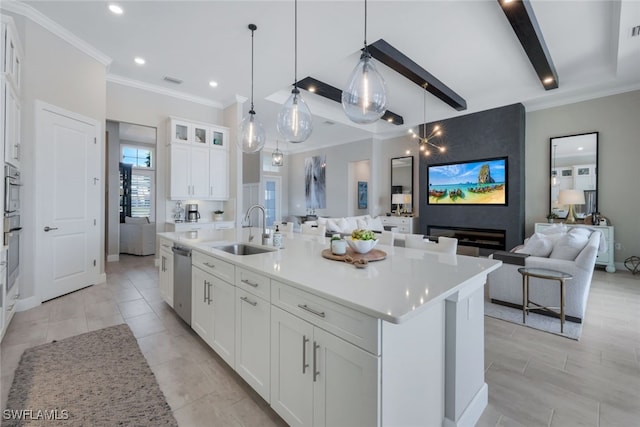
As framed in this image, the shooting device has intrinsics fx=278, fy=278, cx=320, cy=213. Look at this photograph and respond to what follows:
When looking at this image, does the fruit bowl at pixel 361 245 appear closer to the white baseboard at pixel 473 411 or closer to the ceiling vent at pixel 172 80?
the white baseboard at pixel 473 411

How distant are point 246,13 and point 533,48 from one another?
3.78 meters

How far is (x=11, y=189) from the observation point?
2670 millimetres

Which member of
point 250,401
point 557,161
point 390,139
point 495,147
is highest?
point 390,139

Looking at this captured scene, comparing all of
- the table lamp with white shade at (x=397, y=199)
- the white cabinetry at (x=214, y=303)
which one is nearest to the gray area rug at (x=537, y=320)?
the white cabinetry at (x=214, y=303)

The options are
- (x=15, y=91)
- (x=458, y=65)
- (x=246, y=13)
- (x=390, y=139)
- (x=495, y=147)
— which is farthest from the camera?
(x=390, y=139)

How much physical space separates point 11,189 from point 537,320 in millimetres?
5410

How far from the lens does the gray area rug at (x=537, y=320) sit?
2.65 m

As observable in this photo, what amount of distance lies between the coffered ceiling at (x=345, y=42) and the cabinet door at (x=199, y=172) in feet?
3.78

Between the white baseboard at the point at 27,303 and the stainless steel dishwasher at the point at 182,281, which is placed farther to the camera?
the white baseboard at the point at 27,303

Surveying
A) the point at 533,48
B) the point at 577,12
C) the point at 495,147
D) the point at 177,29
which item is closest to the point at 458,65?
the point at 533,48

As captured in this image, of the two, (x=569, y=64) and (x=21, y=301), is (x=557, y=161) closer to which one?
(x=569, y=64)

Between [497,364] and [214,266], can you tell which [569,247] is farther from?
[214,266]

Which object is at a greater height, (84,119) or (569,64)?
(569,64)

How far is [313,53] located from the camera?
385 cm
